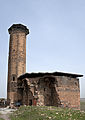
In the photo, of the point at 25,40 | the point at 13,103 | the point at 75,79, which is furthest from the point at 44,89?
→ the point at 25,40

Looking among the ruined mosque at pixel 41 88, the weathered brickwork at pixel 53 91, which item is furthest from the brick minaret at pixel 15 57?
the weathered brickwork at pixel 53 91

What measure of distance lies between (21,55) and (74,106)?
13.0 m

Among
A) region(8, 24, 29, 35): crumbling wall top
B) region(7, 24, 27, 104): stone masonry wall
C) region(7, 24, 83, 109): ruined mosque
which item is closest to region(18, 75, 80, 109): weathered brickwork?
region(7, 24, 83, 109): ruined mosque

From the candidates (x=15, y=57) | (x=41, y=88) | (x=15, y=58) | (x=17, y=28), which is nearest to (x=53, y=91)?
(x=41, y=88)

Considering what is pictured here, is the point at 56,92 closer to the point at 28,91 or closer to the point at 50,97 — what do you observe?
the point at 50,97

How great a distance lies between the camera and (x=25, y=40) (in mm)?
30562

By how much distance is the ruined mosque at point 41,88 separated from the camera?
21453 millimetres

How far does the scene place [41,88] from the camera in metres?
22.8

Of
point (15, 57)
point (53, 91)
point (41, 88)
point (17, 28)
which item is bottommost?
point (53, 91)

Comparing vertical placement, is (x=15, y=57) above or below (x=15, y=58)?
→ above

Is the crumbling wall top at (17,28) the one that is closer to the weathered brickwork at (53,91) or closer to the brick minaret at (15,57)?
the brick minaret at (15,57)

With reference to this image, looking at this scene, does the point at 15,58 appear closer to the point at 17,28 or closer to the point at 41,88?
the point at 17,28

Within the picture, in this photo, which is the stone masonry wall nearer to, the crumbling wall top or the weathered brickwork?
the crumbling wall top

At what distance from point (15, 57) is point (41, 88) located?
8723 mm
